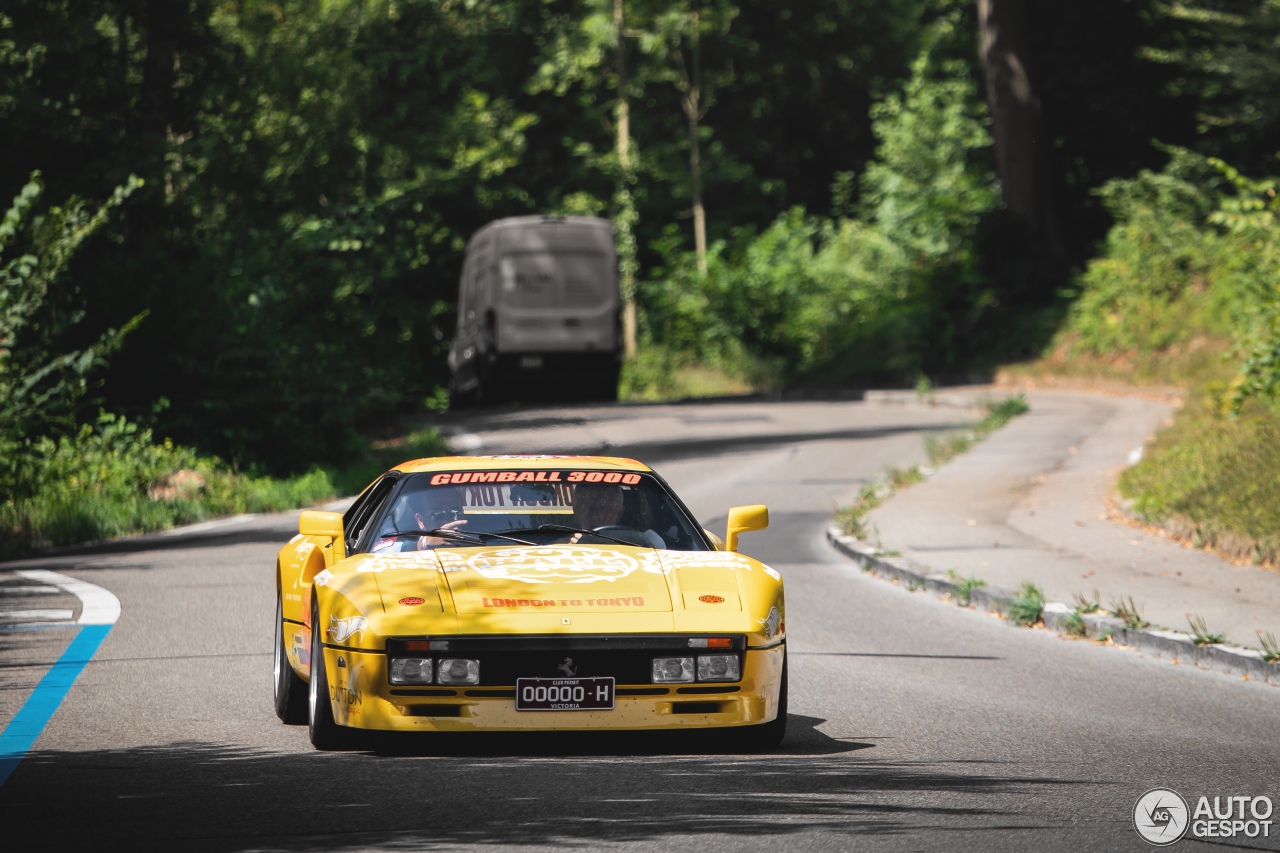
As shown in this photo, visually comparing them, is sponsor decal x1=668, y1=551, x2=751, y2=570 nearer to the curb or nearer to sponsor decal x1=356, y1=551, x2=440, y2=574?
sponsor decal x1=356, y1=551, x2=440, y2=574

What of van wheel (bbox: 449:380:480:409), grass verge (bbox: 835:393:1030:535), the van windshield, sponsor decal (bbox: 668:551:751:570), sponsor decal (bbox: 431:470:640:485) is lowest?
van wheel (bbox: 449:380:480:409)

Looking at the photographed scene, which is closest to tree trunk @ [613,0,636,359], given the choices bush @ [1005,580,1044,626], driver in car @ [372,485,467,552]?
bush @ [1005,580,1044,626]

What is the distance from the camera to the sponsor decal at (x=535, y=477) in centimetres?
762

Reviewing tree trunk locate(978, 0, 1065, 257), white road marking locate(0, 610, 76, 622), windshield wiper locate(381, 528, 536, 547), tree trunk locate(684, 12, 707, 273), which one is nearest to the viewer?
windshield wiper locate(381, 528, 536, 547)

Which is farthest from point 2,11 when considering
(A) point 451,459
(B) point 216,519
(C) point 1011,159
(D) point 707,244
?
(D) point 707,244

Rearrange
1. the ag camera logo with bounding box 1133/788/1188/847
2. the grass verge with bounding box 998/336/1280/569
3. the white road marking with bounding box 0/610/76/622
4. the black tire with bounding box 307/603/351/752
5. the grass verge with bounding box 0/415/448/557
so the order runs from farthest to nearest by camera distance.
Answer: the grass verge with bounding box 0/415/448/557 → the grass verge with bounding box 998/336/1280/569 → the white road marking with bounding box 0/610/76/622 → the black tire with bounding box 307/603/351/752 → the ag camera logo with bounding box 1133/788/1188/847

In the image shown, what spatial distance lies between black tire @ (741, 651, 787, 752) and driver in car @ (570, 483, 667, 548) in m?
1.16

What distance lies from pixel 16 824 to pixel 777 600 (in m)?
3.19

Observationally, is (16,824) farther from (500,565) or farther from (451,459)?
(451,459)

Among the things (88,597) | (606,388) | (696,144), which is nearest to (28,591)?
(88,597)

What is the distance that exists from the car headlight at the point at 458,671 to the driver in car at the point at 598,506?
4.85 ft

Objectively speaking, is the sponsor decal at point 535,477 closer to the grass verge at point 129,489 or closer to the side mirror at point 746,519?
the side mirror at point 746,519

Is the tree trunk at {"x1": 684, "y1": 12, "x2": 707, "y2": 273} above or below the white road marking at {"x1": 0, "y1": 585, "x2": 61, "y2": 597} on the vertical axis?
above

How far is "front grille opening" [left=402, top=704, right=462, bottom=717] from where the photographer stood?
630cm
